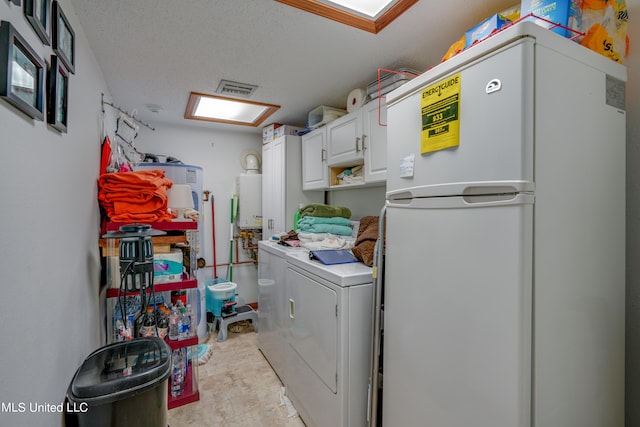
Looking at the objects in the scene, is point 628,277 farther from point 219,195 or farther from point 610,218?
point 219,195

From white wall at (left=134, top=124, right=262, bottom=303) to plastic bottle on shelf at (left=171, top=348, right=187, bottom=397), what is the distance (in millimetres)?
1571

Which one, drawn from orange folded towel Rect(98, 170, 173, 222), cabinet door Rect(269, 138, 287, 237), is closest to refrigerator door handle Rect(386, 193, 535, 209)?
orange folded towel Rect(98, 170, 173, 222)

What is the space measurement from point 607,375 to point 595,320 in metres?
0.22

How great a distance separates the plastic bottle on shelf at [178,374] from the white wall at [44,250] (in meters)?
0.70

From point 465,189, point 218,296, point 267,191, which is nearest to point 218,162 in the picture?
point 267,191

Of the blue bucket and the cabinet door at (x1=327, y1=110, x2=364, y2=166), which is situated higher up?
the cabinet door at (x1=327, y1=110, x2=364, y2=166)

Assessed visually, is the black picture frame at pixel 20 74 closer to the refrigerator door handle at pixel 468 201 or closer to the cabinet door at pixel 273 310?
the refrigerator door handle at pixel 468 201

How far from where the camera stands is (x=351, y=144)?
2279 millimetres

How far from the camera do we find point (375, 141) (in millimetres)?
2049

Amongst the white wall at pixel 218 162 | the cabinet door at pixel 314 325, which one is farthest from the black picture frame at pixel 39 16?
the white wall at pixel 218 162

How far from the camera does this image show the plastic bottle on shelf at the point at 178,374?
2057mm

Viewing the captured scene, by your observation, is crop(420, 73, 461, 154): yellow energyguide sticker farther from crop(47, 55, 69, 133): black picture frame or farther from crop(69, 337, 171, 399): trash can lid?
crop(47, 55, 69, 133): black picture frame

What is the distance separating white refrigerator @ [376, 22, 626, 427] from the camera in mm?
763

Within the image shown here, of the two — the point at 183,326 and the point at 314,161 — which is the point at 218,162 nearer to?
the point at 314,161
